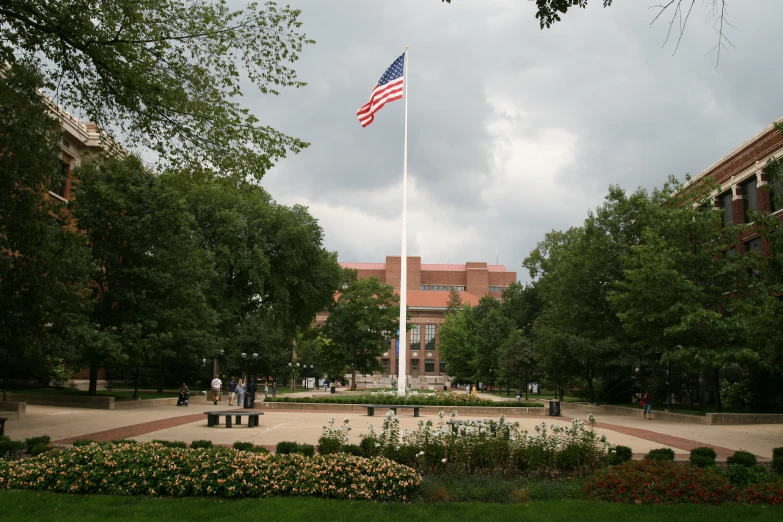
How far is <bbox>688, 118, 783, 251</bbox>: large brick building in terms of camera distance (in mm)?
32688

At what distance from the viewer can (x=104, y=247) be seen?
29.3m

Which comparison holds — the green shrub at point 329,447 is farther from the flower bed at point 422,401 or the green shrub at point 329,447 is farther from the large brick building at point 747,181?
the large brick building at point 747,181

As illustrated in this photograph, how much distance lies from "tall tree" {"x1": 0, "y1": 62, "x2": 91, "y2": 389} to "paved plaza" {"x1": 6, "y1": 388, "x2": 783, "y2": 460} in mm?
3055

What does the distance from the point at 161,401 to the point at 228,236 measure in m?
12.0

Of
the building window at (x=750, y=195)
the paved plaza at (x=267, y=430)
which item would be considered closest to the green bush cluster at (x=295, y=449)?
the paved plaza at (x=267, y=430)

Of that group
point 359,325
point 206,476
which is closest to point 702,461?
point 206,476

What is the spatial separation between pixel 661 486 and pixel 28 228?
1543cm

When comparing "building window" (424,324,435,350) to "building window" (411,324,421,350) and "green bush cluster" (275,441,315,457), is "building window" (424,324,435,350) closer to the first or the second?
"building window" (411,324,421,350)

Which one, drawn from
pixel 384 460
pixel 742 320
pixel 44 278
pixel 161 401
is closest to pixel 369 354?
pixel 161 401

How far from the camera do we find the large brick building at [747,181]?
3269cm

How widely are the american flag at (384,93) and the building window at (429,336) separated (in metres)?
86.0

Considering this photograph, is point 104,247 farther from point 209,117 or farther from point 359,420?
point 209,117

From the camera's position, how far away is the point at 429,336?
114062 millimetres

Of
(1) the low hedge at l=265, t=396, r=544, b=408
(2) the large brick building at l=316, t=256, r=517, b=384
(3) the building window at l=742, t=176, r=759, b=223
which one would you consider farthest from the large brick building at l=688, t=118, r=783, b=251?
(2) the large brick building at l=316, t=256, r=517, b=384
